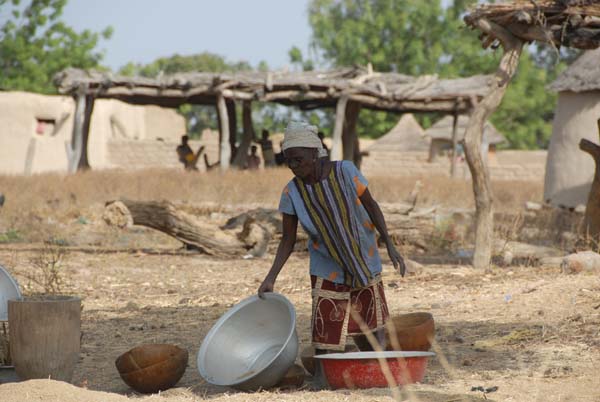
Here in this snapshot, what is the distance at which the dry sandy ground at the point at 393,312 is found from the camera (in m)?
4.27

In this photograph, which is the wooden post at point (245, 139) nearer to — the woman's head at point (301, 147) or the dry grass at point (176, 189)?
the dry grass at point (176, 189)

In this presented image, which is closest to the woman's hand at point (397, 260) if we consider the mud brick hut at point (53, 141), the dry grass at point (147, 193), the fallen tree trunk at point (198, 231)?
the fallen tree trunk at point (198, 231)

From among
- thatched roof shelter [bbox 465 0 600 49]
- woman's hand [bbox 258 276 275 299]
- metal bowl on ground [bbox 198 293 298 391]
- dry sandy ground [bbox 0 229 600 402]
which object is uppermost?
thatched roof shelter [bbox 465 0 600 49]

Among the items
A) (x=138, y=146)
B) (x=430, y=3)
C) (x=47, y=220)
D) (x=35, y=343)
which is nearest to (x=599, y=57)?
(x=47, y=220)

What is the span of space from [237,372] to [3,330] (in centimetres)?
136

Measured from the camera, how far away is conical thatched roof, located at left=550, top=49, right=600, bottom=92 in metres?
13.3

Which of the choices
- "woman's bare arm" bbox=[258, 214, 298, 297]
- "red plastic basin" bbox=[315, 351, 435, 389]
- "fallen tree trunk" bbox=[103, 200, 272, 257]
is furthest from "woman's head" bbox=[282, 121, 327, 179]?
"fallen tree trunk" bbox=[103, 200, 272, 257]

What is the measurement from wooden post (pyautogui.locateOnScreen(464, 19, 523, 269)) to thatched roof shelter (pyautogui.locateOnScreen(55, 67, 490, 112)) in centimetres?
885

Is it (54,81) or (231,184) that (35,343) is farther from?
(54,81)

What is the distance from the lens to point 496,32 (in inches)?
339

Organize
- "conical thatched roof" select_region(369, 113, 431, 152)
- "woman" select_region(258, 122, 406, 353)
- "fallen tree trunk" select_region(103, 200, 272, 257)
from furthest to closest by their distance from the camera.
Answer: "conical thatched roof" select_region(369, 113, 431, 152) < "fallen tree trunk" select_region(103, 200, 272, 257) < "woman" select_region(258, 122, 406, 353)

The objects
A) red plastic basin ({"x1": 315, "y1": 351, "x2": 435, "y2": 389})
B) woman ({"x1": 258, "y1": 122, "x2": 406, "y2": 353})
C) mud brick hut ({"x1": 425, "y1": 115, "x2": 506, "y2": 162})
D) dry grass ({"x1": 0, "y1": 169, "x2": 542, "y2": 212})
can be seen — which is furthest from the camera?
mud brick hut ({"x1": 425, "y1": 115, "x2": 506, "y2": 162})

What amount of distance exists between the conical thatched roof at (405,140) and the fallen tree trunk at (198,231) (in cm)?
2193

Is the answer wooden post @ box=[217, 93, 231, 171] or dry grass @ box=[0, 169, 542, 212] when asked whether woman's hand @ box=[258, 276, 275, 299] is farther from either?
wooden post @ box=[217, 93, 231, 171]
